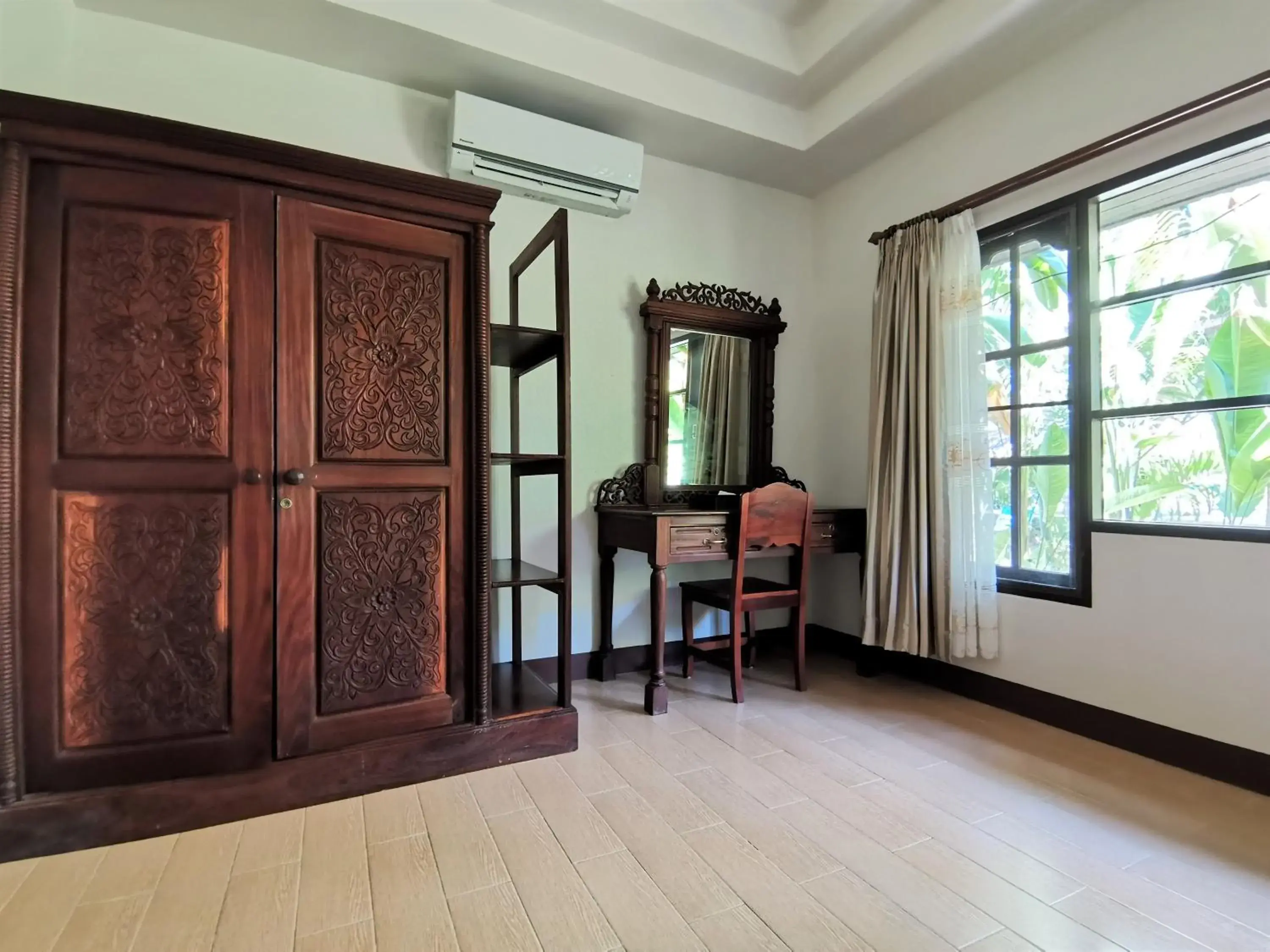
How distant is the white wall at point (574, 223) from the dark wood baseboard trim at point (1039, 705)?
0.12 meters

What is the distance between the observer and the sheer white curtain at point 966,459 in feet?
7.94

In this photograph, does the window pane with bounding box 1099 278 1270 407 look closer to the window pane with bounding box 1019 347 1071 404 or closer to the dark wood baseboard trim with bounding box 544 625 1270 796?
the window pane with bounding box 1019 347 1071 404

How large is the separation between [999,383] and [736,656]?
160 centimetres

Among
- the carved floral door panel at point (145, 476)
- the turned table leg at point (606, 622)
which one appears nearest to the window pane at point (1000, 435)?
the turned table leg at point (606, 622)

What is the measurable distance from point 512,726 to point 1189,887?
5.67ft

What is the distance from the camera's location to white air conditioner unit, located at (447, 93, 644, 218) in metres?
2.46

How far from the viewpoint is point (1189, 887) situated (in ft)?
4.35

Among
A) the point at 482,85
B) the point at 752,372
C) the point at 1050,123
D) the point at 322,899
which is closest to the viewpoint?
the point at 322,899

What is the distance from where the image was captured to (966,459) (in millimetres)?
2453

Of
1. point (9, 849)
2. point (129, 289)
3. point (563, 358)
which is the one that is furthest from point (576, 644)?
point (129, 289)

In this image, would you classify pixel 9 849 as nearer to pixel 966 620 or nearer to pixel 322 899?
pixel 322 899

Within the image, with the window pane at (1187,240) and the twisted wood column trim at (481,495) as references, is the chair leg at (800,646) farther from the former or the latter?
the window pane at (1187,240)

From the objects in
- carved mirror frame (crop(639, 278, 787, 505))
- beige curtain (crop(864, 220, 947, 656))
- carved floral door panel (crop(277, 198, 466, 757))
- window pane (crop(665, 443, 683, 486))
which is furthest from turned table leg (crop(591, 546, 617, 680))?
beige curtain (crop(864, 220, 947, 656))

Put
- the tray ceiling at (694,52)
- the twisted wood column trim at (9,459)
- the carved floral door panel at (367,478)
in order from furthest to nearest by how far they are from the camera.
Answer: the tray ceiling at (694,52), the carved floral door panel at (367,478), the twisted wood column trim at (9,459)
